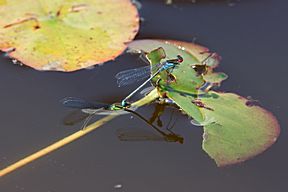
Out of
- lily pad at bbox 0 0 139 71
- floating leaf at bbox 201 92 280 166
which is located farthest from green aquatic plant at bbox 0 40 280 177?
lily pad at bbox 0 0 139 71

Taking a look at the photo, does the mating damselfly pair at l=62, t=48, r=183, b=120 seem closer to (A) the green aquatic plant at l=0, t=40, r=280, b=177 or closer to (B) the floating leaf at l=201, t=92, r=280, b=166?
(A) the green aquatic plant at l=0, t=40, r=280, b=177

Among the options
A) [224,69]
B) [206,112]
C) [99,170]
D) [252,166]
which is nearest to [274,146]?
[252,166]

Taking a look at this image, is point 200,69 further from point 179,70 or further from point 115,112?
point 115,112

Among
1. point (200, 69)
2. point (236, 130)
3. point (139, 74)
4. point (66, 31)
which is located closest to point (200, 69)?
point (200, 69)

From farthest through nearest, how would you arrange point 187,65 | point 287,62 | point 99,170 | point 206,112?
point 287,62 → point 187,65 → point 206,112 → point 99,170

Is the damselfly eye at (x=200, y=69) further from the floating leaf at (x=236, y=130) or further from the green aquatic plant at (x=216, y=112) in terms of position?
the floating leaf at (x=236, y=130)

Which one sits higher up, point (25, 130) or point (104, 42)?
point (104, 42)

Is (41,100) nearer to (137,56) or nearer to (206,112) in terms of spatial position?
(137,56)
